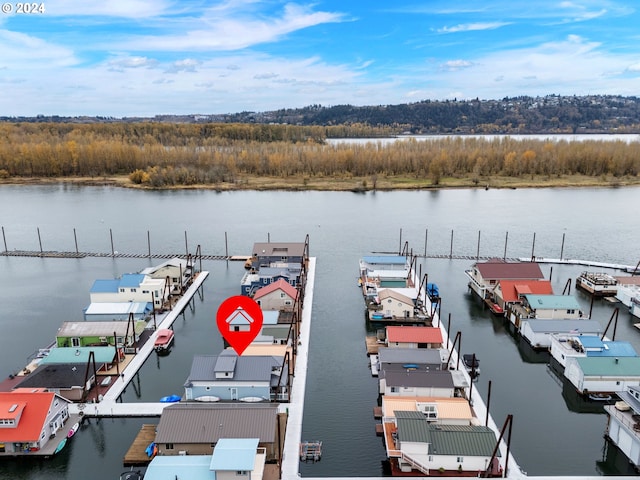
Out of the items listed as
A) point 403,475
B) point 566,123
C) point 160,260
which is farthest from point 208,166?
point 566,123

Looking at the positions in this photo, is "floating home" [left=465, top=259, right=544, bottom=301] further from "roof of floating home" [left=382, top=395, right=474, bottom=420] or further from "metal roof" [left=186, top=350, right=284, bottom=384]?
"metal roof" [left=186, top=350, right=284, bottom=384]

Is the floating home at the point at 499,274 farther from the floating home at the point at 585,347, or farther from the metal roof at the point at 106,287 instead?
the metal roof at the point at 106,287

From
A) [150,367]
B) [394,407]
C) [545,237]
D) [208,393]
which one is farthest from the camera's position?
[545,237]

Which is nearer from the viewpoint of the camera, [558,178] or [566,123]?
[558,178]

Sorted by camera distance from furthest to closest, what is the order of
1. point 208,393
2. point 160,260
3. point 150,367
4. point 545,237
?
point 545,237 → point 160,260 → point 150,367 → point 208,393

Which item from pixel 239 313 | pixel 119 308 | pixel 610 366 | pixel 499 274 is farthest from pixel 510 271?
pixel 119 308

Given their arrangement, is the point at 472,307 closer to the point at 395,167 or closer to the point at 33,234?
the point at 33,234
